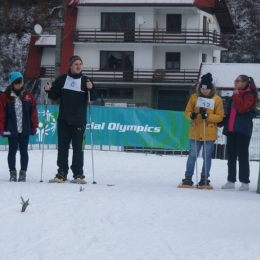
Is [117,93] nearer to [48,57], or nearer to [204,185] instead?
[48,57]

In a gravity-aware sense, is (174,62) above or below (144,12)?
below

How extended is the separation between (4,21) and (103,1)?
1371 cm

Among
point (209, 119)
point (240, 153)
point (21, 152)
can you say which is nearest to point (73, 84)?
point (21, 152)

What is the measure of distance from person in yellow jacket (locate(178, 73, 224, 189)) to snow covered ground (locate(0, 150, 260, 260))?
1.43 ft

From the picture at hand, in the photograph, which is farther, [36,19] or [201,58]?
[36,19]

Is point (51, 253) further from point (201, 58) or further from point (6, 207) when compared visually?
point (201, 58)

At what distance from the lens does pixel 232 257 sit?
5785mm

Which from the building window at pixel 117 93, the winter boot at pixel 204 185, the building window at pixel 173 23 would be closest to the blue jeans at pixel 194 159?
the winter boot at pixel 204 185

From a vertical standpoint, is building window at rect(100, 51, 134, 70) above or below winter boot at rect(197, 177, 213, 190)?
above

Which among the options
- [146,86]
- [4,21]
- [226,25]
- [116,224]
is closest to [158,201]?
[116,224]

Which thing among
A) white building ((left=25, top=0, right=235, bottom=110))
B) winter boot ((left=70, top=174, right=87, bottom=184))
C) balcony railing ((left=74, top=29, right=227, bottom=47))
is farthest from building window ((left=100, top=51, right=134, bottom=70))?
winter boot ((left=70, top=174, right=87, bottom=184))

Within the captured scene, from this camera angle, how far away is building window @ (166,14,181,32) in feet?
155

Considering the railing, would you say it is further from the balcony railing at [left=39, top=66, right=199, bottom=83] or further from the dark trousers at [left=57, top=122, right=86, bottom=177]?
the dark trousers at [left=57, top=122, right=86, bottom=177]

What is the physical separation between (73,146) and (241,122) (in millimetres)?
2471
